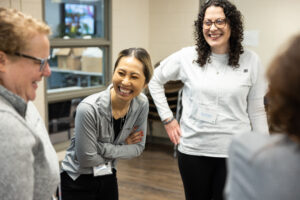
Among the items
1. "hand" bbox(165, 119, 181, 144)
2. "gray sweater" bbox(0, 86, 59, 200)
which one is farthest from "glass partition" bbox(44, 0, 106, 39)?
"gray sweater" bbox(0, 86, 59, 200)

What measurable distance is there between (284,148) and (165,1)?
201 inches

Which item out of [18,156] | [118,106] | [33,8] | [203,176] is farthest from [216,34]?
[33,8]

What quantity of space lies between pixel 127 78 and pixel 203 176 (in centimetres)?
72

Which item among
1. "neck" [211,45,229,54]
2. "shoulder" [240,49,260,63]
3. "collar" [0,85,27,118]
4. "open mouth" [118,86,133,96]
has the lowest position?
"open mouth" [118,86,133,96]

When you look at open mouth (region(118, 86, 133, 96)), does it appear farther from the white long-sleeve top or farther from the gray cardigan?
the white long-sleeve top

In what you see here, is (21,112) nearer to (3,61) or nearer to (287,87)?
(3,61)

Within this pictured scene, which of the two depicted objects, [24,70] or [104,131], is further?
[104,131]

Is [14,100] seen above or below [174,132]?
above

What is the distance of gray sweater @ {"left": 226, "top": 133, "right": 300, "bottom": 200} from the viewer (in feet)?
2.01

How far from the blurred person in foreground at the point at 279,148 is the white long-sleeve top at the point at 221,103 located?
4.40 ft

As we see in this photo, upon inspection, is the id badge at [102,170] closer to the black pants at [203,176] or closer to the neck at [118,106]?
the neck at [118,106]

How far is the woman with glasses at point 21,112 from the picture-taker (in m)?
1.01

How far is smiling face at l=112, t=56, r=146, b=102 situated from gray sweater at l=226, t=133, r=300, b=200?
1259mm

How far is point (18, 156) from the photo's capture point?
3.30 ft
